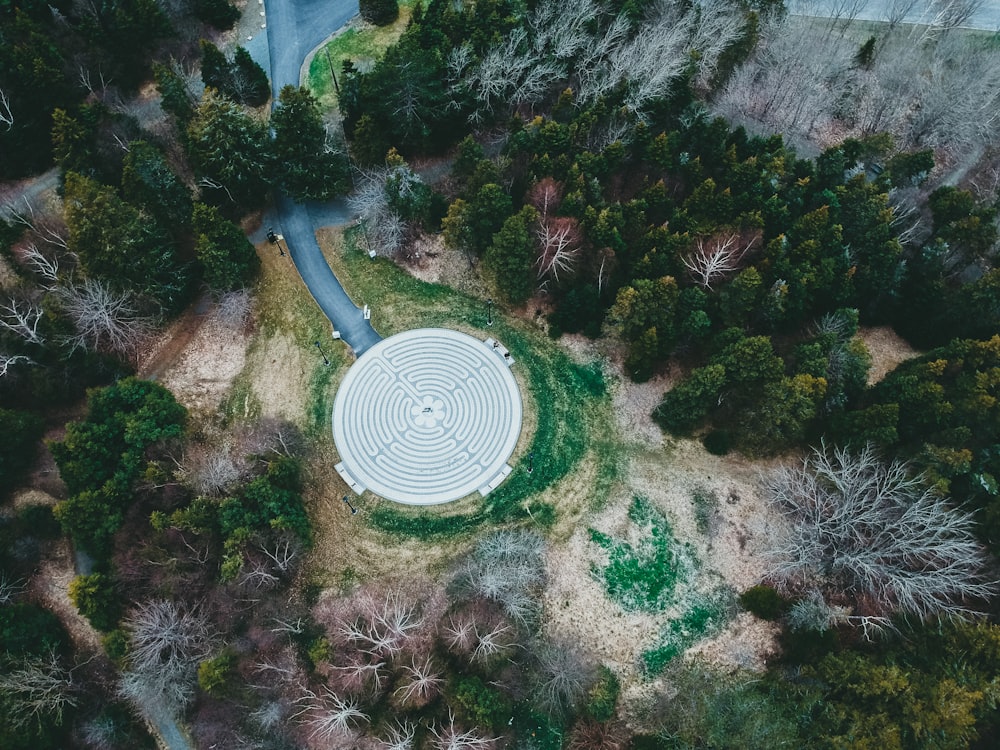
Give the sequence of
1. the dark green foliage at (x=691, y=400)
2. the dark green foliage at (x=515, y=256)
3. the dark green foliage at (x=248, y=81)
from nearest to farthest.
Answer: the dark green foliage at (x=691, y=400) < the dark green foliage at (x=515, y=256) < the dark green foliage at (x=248, y=81)

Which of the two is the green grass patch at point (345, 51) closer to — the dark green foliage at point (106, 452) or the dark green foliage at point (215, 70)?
the dark green foliage at point (215, 70)

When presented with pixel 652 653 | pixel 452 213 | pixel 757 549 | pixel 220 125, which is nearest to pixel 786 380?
pixel 757 549

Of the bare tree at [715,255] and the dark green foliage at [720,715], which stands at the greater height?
the bare tree at [715,255]

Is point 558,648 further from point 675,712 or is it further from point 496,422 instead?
point 496,422

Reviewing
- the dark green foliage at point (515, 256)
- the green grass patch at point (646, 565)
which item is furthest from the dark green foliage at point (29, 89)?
the green grass patch at point (646, 565)

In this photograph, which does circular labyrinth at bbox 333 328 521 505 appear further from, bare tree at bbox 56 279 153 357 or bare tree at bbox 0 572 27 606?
bare tree at bbox 0 572 27 606

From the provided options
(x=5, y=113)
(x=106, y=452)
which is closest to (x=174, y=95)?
(x=5, y=113)
